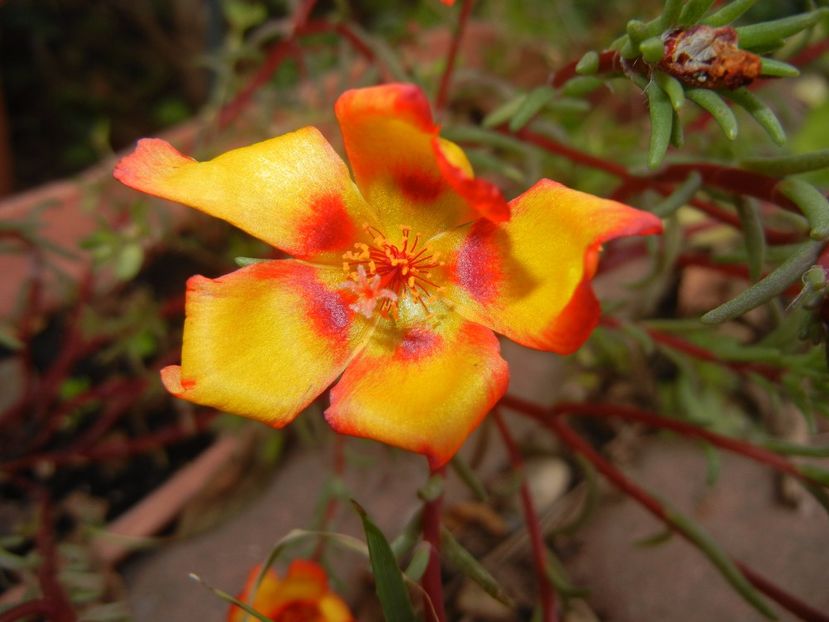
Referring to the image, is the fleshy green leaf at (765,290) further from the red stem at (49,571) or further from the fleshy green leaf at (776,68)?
the red stem at (49,571)

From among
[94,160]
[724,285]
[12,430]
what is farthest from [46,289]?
[724,285]

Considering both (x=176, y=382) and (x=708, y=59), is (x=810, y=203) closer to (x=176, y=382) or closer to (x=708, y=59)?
(x=708, y=59)

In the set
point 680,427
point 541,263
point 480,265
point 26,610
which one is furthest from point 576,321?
point 26,610

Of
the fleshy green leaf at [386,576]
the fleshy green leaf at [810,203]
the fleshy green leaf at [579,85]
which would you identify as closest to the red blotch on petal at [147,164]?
the fleshy green leaf at [386,576]

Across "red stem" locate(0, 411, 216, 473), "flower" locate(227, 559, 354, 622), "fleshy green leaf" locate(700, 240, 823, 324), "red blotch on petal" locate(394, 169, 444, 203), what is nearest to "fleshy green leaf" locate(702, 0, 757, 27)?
"fleshy green leaf" locate(700, 240, 823, 324)

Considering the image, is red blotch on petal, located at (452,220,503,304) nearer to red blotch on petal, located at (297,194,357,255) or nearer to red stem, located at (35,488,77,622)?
red blotch on petal, located at (297,194,357,255)
